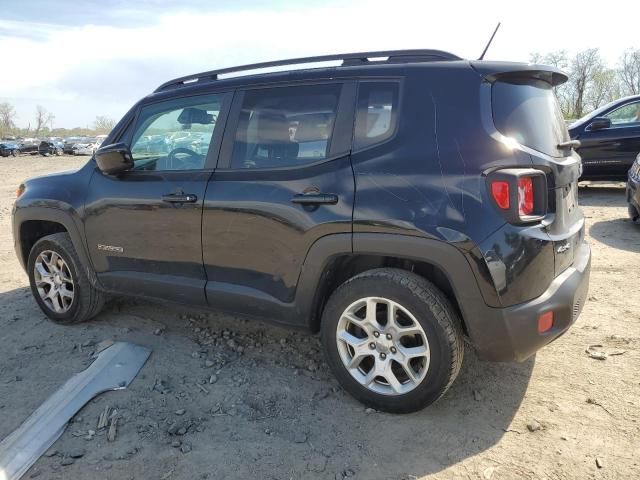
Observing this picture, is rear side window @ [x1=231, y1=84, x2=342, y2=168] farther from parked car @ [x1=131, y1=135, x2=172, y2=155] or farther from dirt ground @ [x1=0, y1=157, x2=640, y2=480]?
dirt ground @ [x1=0, y1=157, x2=640, y2=480]

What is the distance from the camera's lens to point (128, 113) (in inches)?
156

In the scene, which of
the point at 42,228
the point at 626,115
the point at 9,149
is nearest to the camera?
the point at 42,228

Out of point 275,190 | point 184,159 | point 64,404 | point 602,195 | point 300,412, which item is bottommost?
point 602,195

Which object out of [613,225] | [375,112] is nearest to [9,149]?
[613,225]

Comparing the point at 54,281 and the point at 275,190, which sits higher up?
the point at 275,190

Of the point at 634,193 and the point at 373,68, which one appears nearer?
the point at 373,68

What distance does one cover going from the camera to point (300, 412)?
302 centimetres

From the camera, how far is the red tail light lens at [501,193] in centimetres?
249

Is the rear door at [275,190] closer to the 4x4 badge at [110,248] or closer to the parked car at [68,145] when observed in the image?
the 4x4 badge at [110,248]

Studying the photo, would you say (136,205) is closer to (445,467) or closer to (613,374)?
(445,467)

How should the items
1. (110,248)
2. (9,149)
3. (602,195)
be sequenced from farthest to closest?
1. (9,149)
2. (602,195)
3. (110,248)

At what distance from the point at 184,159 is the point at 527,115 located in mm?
2138

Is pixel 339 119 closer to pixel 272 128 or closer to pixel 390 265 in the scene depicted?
pixel 272 128

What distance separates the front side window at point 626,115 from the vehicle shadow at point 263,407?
752 cm
